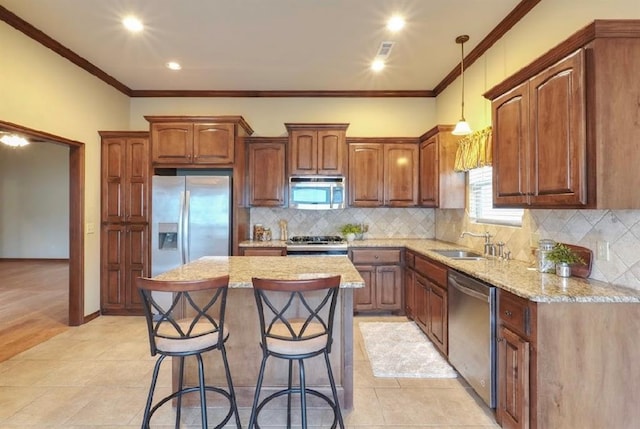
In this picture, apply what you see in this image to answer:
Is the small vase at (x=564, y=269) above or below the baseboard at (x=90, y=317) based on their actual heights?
above

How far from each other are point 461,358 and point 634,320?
126 cm

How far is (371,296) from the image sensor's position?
458 cm

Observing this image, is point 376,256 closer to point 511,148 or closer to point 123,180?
point 511,148

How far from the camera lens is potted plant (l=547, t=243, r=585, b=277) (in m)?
2.35

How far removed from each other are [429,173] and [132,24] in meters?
3.64

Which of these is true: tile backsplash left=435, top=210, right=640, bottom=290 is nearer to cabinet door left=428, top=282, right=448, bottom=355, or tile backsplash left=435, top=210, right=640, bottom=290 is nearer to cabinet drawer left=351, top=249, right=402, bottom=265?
cabinet door left=428, top=282, right=448, bottom=355

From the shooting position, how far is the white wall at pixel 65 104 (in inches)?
130

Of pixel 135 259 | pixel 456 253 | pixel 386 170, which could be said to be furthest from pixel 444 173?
pixel 135 259

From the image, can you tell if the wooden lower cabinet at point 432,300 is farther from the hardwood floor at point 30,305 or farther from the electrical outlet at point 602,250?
the hardwood floor at point 30,305

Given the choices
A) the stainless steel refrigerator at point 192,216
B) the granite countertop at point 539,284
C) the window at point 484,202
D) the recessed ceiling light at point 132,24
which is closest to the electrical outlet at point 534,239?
the granite countertop at point 539,284

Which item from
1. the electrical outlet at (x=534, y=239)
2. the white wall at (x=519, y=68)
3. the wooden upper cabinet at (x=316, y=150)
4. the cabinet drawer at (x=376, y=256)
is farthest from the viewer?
the wooden upper cabinet at (x=316, y=150)

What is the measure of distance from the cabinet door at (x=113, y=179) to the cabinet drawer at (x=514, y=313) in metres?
4.46

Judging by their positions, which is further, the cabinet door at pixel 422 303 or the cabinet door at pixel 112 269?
the cabinet door at pixel 112 269

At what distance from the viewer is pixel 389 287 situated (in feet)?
15.0
